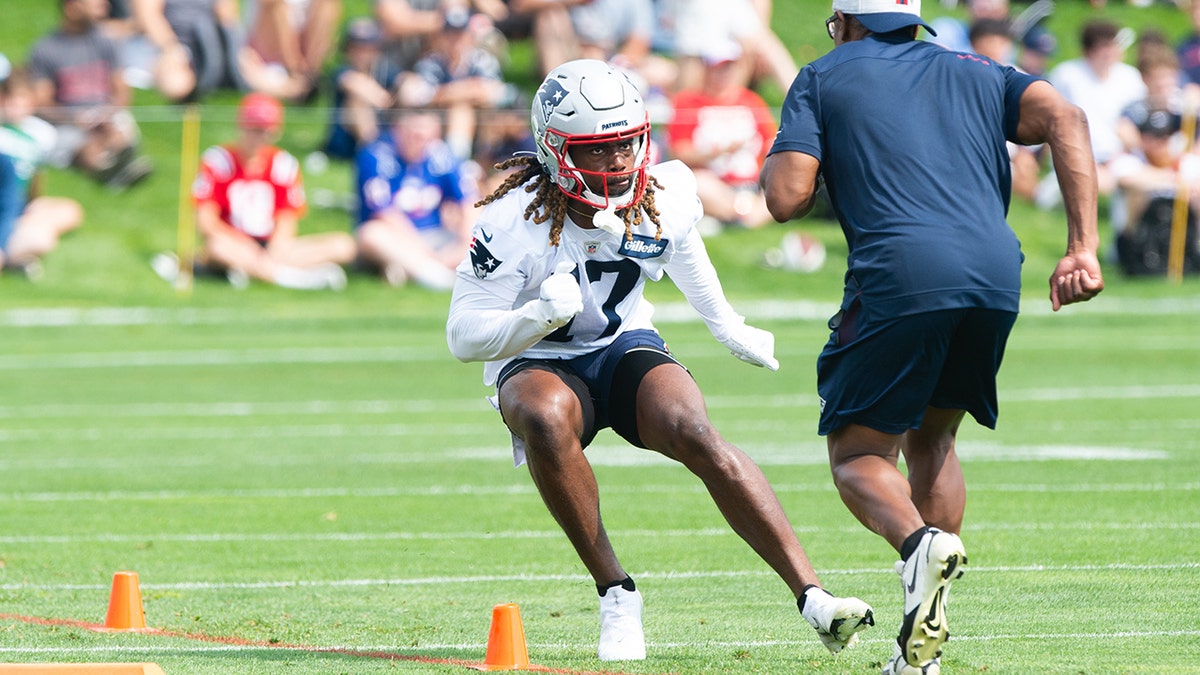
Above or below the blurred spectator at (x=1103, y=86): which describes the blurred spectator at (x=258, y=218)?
below

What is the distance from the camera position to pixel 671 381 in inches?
251

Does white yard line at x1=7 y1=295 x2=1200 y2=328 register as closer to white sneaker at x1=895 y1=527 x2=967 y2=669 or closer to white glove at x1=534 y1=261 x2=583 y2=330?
white glove at x1=534 y1=261 x2=583 y2=330

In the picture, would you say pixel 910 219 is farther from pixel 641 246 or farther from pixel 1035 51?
pixel 1035 51

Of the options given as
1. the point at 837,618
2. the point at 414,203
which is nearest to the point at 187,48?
the point at 414,203

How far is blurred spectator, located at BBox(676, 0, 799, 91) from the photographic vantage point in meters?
23.6

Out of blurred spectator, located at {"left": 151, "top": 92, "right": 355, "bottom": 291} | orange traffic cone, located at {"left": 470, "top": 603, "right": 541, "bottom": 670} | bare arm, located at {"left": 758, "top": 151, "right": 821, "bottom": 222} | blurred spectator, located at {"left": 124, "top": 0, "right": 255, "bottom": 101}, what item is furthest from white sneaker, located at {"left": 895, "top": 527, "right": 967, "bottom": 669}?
blurred spectator, located at {"left": 124, "top": 0, "right": 255, "bottom": 101}

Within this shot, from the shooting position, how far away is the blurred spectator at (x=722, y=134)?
2208 cm

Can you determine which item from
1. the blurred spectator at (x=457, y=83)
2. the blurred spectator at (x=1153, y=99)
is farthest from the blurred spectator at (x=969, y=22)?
the blurred spectator at (x=457, y=83)

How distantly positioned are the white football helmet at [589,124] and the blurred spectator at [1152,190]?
16881 mm

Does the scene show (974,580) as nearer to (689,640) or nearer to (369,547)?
(689,640)

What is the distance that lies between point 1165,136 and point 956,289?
1786 cm

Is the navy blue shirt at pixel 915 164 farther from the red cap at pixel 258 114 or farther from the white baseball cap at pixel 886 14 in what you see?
the red cap at pixel 258 114

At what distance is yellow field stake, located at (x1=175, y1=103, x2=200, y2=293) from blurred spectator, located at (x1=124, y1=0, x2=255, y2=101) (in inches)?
50.6

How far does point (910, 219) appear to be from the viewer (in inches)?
224
